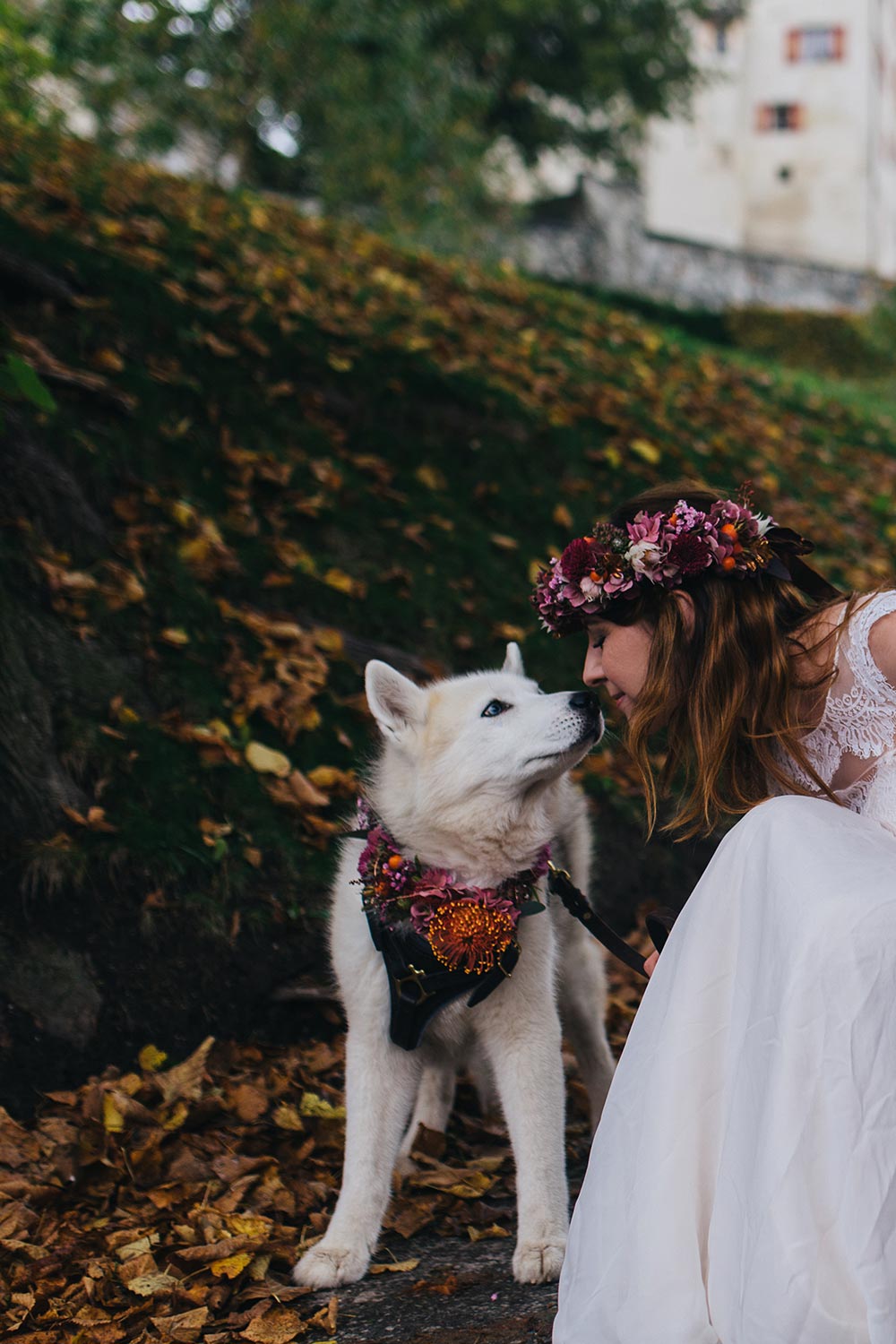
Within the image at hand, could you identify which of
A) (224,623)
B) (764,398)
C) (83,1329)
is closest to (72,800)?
(224,623)

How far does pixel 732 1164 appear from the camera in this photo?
7.17 feet

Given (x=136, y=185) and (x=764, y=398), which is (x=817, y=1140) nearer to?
(x=136, y=185)

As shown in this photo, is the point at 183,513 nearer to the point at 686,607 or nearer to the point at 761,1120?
the point at 686,607

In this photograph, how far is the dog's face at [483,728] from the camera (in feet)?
10.0

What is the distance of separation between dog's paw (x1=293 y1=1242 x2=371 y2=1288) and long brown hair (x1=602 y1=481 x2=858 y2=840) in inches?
49.7

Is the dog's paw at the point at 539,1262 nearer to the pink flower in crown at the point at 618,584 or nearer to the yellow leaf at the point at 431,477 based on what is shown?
the pink flower in crown at the point at 618,584

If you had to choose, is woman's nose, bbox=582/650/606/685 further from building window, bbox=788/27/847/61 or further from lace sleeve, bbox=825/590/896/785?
building window, bbox=788/27/847/61

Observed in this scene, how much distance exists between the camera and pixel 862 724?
9.24 ft

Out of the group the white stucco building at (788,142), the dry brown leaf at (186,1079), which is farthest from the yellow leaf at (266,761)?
the white stucco building at (788,142)

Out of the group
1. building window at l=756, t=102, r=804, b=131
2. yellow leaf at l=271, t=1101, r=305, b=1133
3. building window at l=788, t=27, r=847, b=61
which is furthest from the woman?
building window at l=788, t=27, r=847, b=61

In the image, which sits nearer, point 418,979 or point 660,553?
point 660,553

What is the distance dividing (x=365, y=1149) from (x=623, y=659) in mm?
1379

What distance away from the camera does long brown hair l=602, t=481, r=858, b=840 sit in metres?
2.81

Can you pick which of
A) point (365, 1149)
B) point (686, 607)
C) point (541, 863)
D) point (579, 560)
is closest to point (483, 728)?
point (541, 863)
